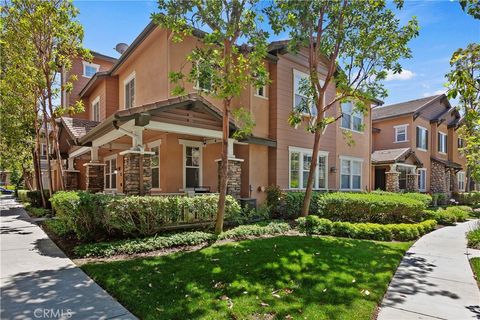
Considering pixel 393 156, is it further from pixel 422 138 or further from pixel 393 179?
pixel 422 138

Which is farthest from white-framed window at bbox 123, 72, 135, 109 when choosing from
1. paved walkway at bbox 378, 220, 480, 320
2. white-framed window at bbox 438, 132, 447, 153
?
white-framed window at bbox 438, 132, 447, 153

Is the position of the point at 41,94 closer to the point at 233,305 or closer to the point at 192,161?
the point at 192,161

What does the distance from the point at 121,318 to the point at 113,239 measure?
460 cm

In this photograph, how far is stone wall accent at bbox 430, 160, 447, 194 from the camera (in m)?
26.2

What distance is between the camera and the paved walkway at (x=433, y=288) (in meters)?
4.33

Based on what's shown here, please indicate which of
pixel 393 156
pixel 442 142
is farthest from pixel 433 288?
pixel 442 142

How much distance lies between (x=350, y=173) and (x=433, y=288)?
13329mm

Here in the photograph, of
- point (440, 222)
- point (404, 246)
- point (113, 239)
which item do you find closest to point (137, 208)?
point (113, 239)

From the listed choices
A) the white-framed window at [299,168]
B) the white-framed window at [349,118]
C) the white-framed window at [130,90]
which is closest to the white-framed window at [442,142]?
the white-framed window at [349,118]

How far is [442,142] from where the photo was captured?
28.7 meters

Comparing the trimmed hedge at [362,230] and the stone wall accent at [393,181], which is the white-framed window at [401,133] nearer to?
the stone wall accent at [393,181]

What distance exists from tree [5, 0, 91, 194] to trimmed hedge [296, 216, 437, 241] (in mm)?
11054

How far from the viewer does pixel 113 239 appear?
817cm

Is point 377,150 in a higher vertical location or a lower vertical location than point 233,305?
higher
